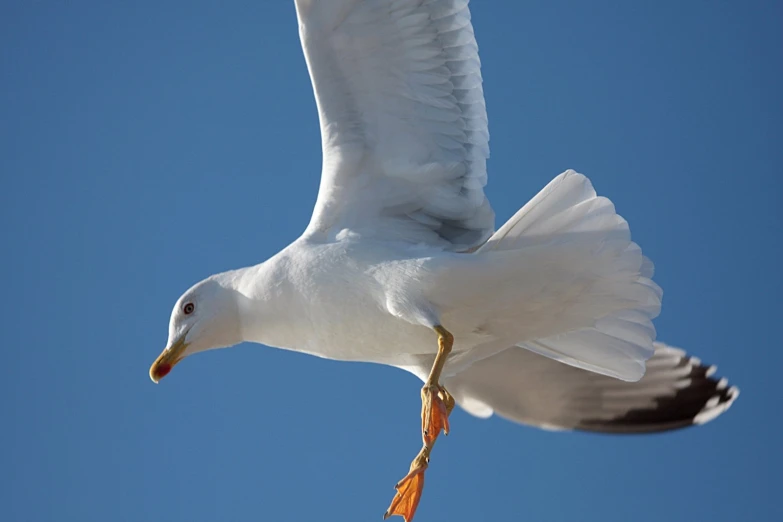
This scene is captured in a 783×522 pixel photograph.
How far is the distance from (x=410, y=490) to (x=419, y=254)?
0.86m

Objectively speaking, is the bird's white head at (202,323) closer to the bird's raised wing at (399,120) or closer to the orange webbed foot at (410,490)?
the bird's raised wing at (399,120)

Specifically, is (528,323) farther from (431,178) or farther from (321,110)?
(321,110)

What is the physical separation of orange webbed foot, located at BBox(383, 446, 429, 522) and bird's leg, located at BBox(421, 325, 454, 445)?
0.10m

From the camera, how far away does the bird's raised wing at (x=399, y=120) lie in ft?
17.4

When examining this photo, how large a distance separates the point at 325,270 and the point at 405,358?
0.61m

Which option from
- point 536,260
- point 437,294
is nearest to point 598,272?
point 536,260

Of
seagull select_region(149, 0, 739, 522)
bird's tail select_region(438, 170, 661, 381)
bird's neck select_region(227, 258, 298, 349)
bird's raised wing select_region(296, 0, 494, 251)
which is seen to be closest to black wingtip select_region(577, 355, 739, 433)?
seagull select_region(149, 0, 739, 522)

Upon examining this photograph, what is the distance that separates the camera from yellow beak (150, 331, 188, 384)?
564 centimetres

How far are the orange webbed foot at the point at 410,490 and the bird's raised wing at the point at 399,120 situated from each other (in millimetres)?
849

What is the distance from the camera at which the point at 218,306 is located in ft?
18.3

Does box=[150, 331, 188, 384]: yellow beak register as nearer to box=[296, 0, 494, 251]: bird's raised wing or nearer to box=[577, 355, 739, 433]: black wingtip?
box=[296, 0, 494, 251]: bird's raised wing

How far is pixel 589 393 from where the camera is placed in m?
6.68

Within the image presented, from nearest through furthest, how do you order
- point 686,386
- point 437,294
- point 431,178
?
point 437,294 < point 431,178 < point 686,386

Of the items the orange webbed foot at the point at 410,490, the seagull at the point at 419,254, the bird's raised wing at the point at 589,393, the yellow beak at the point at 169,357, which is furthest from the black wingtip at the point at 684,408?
the yellow beak at the point at 169,357
